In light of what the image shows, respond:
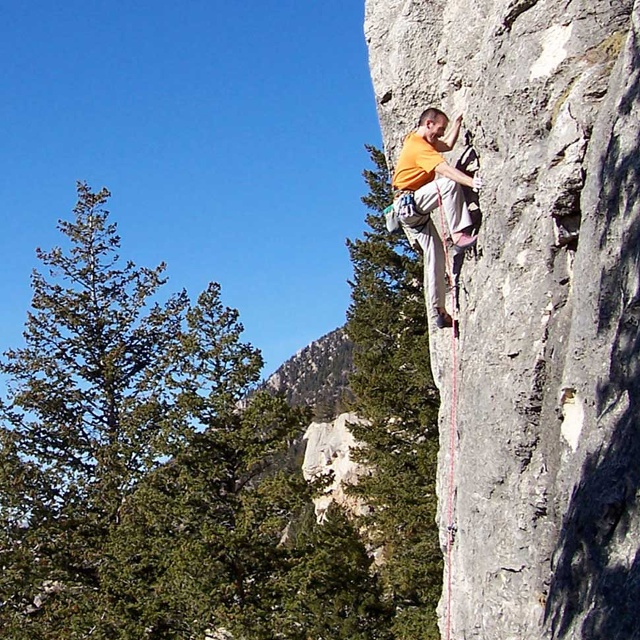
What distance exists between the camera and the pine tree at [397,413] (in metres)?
17.5

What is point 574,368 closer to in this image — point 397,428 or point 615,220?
point 615,220

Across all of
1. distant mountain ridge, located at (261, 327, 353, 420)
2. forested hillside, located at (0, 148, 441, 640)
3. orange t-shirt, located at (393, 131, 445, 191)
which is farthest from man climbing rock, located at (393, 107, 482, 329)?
distant mountain ridge, located at (261, 327, 353, 420)

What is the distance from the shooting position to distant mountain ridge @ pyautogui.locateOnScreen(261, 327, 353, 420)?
351 feet

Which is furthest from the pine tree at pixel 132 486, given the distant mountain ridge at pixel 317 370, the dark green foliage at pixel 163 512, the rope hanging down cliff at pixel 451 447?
the distant mountain ridge at pixel 317 370

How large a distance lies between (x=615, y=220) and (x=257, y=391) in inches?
487

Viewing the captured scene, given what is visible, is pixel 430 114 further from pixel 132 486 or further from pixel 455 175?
pixel 132 486

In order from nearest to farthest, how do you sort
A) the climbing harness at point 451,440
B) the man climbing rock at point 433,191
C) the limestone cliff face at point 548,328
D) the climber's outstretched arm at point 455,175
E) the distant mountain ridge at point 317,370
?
the limestone cliff face at point 548,328
the climber's outstretched arm at point 455,175
the man climbing rock at point 433,191
the climbing harness at point 451,440
the distant mountain ridge at point 317,370

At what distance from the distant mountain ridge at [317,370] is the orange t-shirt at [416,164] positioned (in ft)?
292

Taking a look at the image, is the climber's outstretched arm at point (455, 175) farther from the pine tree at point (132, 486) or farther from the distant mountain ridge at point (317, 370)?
the distant mountain ridge at point (317, 370)

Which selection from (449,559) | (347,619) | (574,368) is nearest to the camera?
(574,368)

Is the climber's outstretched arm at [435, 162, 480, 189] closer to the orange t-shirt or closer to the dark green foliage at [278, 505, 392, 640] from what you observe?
the orange t-shirt

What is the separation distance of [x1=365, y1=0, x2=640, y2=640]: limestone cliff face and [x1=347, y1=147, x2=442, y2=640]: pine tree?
9.65 metres

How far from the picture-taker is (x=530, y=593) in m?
5.95

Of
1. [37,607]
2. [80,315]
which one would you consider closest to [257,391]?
[80,315]
